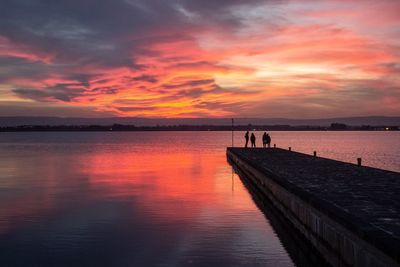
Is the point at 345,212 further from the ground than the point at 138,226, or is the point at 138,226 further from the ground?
the point at 345,212

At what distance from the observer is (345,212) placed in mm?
11602

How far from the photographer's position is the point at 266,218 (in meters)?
20.3

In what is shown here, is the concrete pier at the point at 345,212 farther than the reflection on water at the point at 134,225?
No

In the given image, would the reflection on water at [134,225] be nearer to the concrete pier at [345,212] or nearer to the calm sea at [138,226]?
the calm sea at [138,226]

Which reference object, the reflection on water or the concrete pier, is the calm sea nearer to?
the reflection on water

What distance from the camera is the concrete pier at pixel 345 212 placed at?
909cm

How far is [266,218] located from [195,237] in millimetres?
4779

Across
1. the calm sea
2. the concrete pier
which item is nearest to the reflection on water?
the calm sea

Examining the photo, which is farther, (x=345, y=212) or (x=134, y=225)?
(x=134, y=225)

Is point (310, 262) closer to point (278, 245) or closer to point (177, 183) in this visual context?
point (278, 245)

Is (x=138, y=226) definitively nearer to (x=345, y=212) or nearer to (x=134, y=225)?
(x=134, y=225)

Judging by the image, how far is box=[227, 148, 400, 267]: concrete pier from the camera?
9094mm

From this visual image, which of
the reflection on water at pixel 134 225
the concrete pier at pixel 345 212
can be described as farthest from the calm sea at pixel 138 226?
the concrete pier at pixel 345 212

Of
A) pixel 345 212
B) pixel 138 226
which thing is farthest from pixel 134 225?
pixel 345 212
